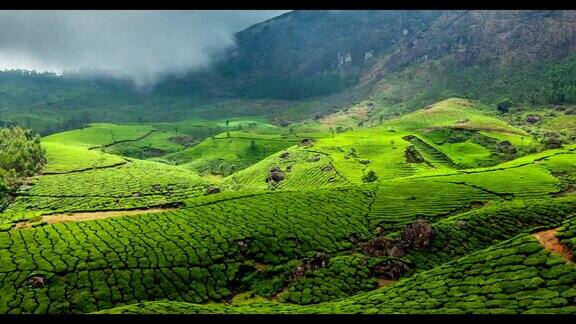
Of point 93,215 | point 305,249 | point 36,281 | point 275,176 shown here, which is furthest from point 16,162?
point 305,249

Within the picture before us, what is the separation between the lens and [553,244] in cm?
5878

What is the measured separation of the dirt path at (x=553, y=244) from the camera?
5535cm

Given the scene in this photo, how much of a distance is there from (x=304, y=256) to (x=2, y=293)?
1746 inches

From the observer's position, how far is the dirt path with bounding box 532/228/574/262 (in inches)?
2179

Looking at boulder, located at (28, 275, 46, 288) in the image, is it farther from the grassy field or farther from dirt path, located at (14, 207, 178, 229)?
dirt path, located at (14, 207, 178, 229)

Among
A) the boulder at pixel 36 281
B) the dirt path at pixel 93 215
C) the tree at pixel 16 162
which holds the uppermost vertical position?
the tree at pixel 16 162

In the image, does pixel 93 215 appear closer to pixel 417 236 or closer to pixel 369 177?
pixel 417 236

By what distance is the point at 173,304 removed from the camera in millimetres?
59094

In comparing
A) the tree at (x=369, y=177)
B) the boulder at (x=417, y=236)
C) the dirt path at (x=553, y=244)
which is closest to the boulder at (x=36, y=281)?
the boulder at (x=417, y=236)

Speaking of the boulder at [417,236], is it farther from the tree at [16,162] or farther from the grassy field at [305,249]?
the tree at [16,162]

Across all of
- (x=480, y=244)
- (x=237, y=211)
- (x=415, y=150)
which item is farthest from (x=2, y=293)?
(x=415, y=150)

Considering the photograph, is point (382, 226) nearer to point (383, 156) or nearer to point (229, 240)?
point (229, 240)

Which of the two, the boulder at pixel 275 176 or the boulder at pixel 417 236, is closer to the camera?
the boulder at pixel 417 236
